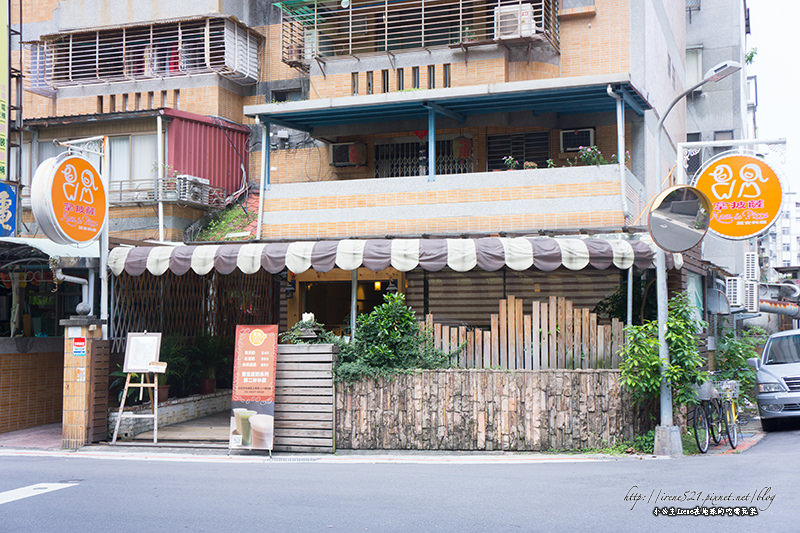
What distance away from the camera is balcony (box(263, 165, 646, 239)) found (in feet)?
55.1

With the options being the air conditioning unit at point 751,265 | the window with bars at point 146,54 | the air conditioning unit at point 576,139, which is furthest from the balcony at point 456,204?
the air conditioning unit at point 751,265

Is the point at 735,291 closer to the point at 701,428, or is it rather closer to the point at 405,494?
the point at 701,428

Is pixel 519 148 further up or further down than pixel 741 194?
further up

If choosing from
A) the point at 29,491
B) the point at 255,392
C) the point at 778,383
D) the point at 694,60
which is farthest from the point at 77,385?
the point at 694,60

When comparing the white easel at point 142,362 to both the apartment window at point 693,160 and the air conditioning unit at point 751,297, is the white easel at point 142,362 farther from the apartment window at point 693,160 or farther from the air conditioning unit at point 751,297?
the apartment window at point 693,160

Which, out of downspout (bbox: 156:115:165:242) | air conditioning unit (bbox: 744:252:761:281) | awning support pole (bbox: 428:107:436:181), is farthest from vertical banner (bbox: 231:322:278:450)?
air conditioning unit (bbox: 744:252:761:281)

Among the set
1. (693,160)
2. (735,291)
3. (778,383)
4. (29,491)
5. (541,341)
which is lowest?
(29,491)

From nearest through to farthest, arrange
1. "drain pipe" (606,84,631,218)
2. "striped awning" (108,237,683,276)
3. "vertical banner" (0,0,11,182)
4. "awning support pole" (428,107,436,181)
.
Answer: "striped awning" (108,237,683,276) < "drain pipe" (606,84,631,218) < "awning support pole" (428,107,436,181) < "vertical banner" (0,0,11,182)

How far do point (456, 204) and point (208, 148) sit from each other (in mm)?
8183

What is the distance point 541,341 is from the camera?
45.8ft

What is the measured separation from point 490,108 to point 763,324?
24.2 meters

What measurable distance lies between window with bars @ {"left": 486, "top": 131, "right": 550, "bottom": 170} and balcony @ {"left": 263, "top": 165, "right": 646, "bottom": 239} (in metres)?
2.81

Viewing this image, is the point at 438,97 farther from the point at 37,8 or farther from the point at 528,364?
the point at 37,8

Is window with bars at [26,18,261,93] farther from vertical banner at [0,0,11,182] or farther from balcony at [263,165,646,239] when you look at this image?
balcony at [263,165,646,239]
